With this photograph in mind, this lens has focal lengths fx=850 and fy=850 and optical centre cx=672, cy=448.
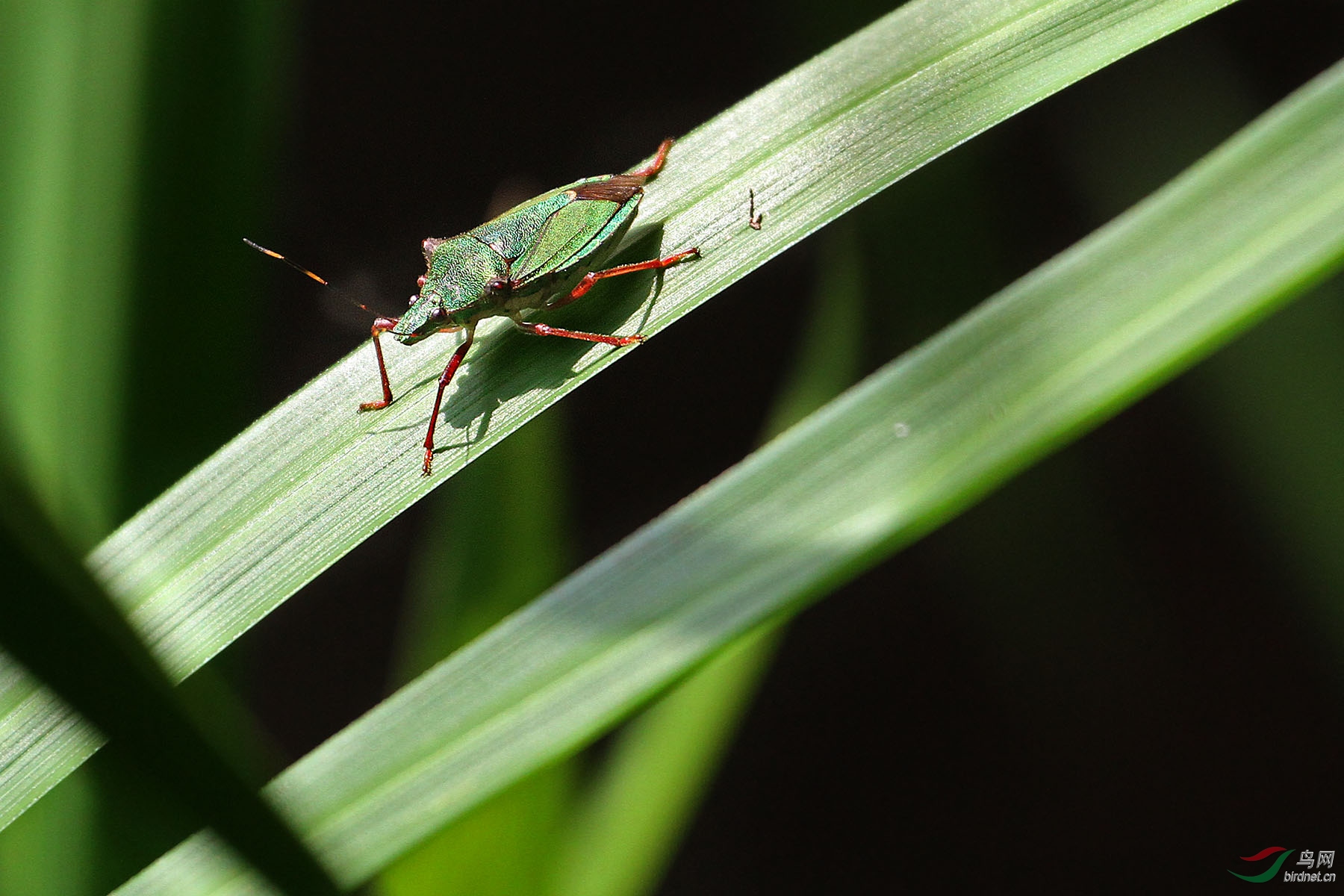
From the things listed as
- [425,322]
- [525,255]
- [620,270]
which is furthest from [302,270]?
[620,270]

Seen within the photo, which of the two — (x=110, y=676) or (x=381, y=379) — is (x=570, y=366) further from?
(x=110, y=676)

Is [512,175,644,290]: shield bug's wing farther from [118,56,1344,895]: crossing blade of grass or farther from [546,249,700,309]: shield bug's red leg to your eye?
[118,56,1344,895]: crossing blade of grass

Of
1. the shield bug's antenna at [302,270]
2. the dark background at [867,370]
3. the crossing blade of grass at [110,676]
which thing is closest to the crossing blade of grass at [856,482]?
the crossing blade of grass at [110,676]

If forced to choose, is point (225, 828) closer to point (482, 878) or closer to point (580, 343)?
point (482, 878)

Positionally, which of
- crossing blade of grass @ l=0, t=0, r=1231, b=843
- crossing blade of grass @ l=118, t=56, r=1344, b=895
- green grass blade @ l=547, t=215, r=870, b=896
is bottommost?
green grass blade @ l=547, t=215, r=870, b=896

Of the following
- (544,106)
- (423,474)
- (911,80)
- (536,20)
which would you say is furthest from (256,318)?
(536,20)

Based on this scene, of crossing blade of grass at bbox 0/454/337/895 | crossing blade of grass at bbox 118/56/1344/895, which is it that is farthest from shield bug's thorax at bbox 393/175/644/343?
crossing blade of grass at bbox 0/454/337/895
